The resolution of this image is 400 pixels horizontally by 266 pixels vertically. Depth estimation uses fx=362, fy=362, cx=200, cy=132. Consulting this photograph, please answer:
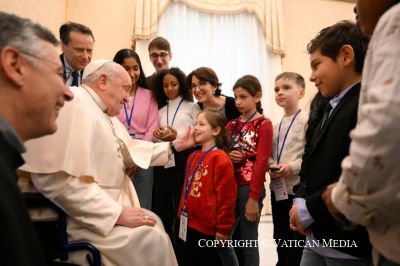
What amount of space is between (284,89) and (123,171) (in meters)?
1.59

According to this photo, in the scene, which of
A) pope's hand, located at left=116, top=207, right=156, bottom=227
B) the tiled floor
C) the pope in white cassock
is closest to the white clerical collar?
the pope in white cassock

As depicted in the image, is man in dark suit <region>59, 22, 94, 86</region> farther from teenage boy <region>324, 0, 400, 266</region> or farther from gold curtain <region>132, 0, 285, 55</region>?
gold curtain <region>132, 0, 285, 55</region>

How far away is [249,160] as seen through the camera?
283cm

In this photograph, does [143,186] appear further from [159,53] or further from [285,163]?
A: [159,53]

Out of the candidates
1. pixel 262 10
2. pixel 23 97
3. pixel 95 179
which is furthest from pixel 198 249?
pixel 262 10

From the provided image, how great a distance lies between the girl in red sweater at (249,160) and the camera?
2652 mm

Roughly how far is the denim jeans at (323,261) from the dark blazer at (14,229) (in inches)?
44.1

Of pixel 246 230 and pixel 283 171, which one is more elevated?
pixel 283 171

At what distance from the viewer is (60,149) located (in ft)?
5.75

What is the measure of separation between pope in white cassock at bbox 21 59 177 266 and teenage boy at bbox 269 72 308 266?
113cm

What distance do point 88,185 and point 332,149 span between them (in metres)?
1.15

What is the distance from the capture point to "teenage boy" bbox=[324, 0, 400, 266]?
74 centimetres

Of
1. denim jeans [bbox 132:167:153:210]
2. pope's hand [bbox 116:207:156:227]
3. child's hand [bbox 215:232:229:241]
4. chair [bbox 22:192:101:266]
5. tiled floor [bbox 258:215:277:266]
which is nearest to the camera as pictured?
chair [bbox 22:192:101:266]

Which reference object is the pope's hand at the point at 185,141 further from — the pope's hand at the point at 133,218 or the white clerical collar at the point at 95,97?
the pope's hand at the point at 133,218
